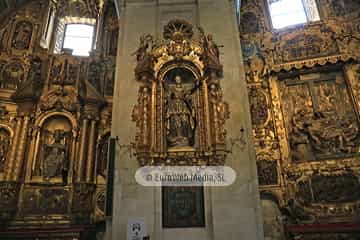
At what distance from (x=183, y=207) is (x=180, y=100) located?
9.46ft

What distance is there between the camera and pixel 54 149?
9.88m

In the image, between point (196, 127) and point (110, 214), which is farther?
point (196, 127)

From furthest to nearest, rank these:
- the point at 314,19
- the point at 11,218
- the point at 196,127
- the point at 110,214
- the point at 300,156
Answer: the point at 314,19
the point at 300,156
the point at 11,218
the point at 196,127
the point at 110,214

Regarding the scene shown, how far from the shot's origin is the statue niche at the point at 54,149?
31.2 ft

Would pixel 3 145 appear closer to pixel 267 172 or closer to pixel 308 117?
pixel 267 172

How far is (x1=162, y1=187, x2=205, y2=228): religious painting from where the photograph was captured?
7027 millimetres

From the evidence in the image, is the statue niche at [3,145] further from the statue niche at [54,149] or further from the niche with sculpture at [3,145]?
the statue niche at [54,149]

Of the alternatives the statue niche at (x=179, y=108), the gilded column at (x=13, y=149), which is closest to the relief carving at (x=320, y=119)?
the statue niche at (x=179, y=108)

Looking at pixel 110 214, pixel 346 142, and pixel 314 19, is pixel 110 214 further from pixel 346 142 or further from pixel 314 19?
pixel 314 19

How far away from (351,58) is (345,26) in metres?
1.50

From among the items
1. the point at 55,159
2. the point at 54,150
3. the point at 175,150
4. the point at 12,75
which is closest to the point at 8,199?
the point at 55,159

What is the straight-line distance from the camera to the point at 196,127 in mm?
8133

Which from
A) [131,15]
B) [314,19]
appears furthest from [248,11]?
[131,15]

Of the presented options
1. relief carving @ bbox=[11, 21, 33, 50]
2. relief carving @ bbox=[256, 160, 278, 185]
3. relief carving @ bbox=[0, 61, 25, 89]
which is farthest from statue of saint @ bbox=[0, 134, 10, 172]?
relief carving @ bbox=[256, 160, 278, 185]
